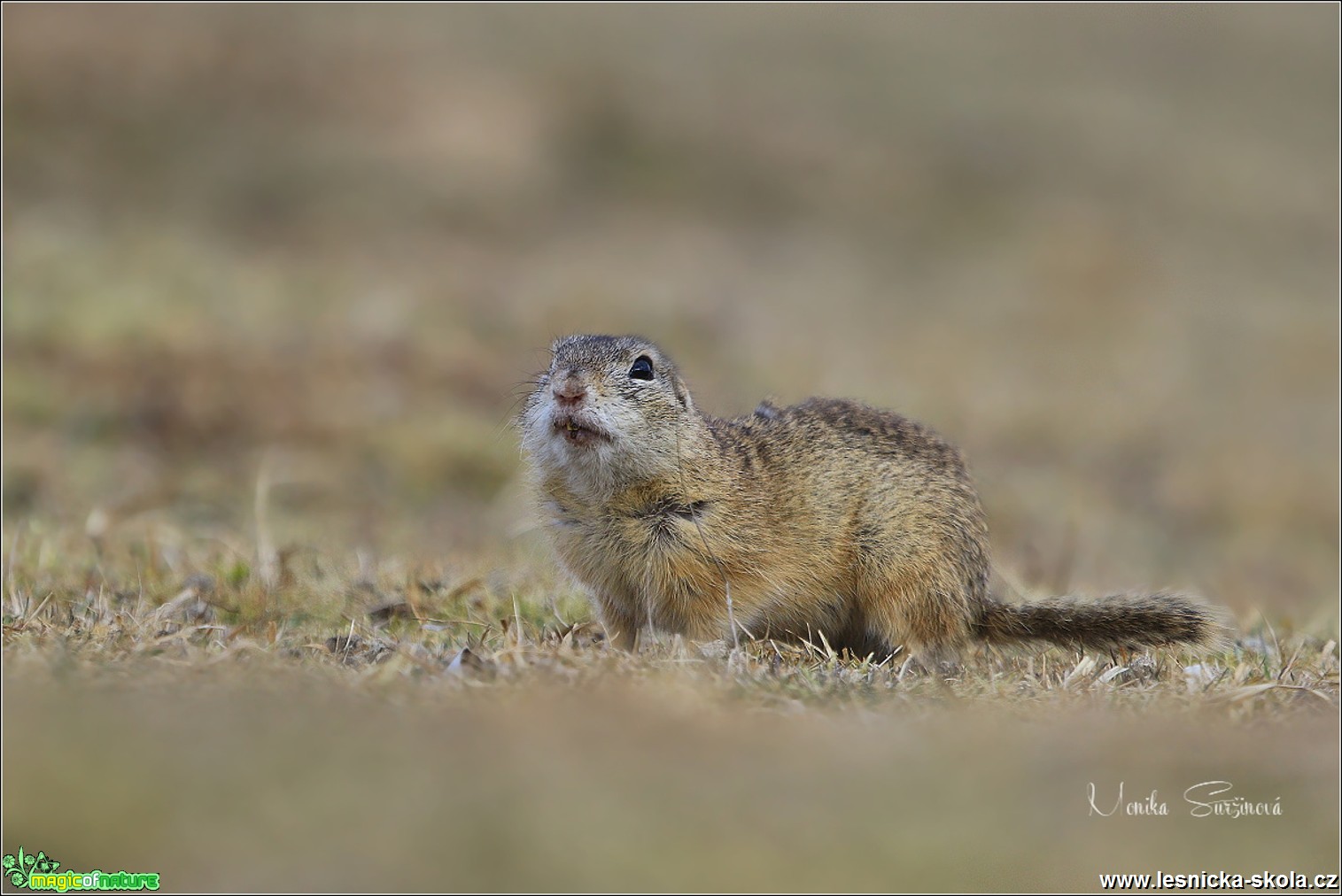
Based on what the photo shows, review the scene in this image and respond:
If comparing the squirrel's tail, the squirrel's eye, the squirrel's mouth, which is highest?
the squirrel's eye

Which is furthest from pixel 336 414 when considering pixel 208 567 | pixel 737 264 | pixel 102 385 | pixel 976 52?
pixel 976 52

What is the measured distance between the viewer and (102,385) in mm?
13195

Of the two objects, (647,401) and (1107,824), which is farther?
(647,401)

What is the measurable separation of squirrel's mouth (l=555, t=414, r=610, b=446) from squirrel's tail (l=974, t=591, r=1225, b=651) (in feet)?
7.21

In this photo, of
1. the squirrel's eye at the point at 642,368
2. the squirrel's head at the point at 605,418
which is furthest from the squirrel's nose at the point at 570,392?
the squirrel's eye at the point at 642,368

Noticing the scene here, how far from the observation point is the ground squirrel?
6469mm

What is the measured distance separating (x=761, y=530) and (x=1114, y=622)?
1.70m

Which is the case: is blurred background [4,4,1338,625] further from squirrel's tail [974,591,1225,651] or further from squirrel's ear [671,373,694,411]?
squirrel's tail [974,591,1225,651]

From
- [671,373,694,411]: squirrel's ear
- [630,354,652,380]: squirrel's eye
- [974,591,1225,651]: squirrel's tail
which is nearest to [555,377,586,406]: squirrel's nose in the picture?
[630,354,652,380]: squirrel's eye

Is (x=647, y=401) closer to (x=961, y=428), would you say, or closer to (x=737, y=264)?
(x=961, y=428)

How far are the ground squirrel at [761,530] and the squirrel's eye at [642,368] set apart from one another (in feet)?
0.03

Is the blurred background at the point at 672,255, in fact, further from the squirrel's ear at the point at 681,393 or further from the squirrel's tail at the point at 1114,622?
the squirrel's tail at the point at 1114,622

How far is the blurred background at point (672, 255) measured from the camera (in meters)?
13.2

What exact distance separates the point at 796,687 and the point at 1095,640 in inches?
78.3
